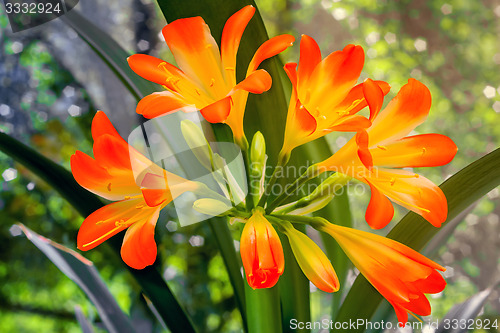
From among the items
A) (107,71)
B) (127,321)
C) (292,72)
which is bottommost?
(127,321)

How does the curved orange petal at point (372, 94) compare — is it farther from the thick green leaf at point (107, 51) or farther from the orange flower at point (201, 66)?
the thick green leaf at point (107, 51)

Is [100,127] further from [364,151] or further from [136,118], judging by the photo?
[136,118]

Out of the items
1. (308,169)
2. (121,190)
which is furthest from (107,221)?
(308,169)

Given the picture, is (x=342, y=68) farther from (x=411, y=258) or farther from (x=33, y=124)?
(x=33, y=124)

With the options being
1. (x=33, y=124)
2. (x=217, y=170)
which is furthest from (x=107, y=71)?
(x=217, y=170)

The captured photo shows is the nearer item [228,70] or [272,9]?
[228,70]

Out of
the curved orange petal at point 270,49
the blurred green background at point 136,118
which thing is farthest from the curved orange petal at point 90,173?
the blurred green background at point 136,118

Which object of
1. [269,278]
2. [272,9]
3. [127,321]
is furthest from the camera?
[272,9]
